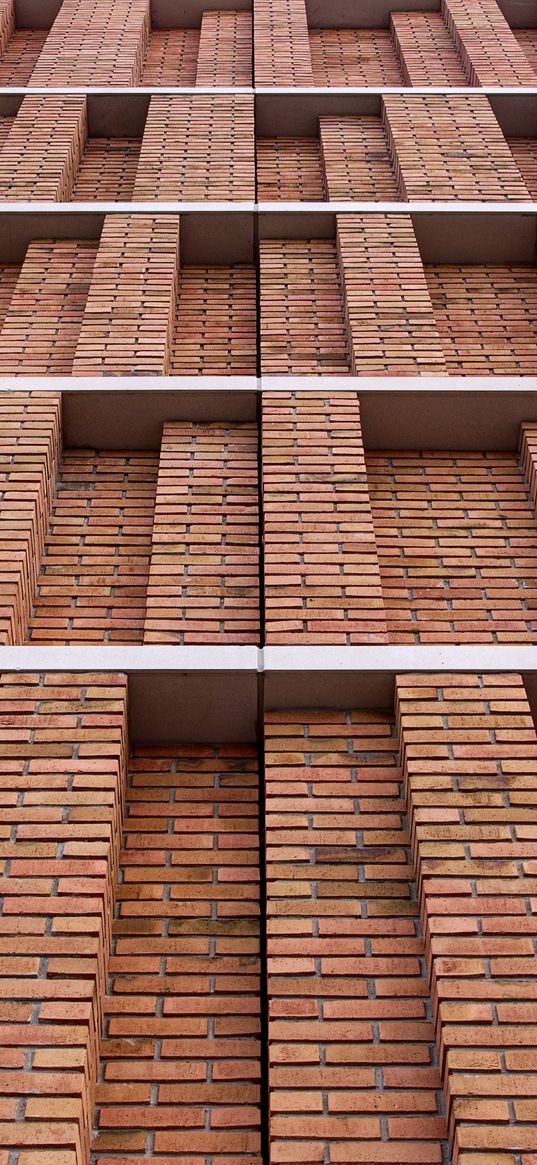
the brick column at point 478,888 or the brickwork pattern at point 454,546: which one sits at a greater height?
the brickwork pattern at point 454,546

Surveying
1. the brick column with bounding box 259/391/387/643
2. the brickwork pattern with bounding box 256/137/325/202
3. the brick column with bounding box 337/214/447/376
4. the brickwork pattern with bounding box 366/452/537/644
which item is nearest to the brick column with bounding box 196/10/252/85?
the brickwork pattern with bounding box 256/137/325/202

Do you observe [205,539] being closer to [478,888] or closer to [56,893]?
[56,893]

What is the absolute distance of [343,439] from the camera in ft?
17.1

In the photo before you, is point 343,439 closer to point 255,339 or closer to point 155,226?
point 255,339

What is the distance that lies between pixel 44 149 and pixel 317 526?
13.1 feet

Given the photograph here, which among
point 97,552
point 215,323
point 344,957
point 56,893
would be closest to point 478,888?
point 344,957

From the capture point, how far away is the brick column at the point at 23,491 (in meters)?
4.49

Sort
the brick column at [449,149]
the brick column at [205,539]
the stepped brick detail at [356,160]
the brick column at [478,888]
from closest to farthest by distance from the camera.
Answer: the brick column at [478,888] → the brick column at [205,539] → the brick column at [449,149] → the stepped brick detail at [356,160]

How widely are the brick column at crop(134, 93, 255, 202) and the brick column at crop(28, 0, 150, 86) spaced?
0.64 m

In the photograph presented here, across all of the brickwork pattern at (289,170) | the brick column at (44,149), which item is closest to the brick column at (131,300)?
the brick column at (44,149)

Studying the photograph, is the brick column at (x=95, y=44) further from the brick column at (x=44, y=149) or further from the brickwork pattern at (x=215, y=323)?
the brickwork pattern at (x=215, y=323)

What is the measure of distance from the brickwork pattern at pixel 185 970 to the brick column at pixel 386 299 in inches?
91.1

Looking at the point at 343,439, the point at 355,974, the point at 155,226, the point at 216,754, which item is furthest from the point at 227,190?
the point at 355,974

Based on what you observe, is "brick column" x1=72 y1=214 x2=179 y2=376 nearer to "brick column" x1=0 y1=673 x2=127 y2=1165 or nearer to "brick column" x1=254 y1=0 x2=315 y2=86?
"brick column" x1=0 y1=673 x2=127 y2=1165
